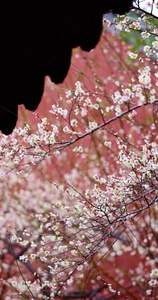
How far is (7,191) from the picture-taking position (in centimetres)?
488

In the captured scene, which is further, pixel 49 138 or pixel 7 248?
pixel 7 248

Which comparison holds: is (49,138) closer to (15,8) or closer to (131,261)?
(15,8)

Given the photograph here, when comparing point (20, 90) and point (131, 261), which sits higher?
point (131, 261)

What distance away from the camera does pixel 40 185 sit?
511 cm

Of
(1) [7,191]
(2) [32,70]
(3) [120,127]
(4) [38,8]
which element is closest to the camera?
(4) [38,8]

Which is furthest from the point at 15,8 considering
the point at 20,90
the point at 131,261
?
the point at 131,261

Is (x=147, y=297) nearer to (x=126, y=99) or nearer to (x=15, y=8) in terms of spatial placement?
(x=126, y=99)

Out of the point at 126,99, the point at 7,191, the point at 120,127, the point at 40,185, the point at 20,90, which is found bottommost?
the point at 20,90

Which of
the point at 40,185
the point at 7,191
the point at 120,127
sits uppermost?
the point at 120,127

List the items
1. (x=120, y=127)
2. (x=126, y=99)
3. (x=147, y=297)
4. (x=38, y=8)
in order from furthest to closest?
(x=120, y=127)
(x=147, y=297)
(x=126, y=99)
(x=38, y=8)

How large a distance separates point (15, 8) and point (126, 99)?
3.42 ft

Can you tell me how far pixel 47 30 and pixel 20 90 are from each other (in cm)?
43

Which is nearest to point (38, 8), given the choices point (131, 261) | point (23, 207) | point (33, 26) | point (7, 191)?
point (33, 26)

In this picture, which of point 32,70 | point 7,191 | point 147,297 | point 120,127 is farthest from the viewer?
point 7,191
